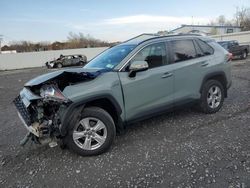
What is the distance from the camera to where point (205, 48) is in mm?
6203

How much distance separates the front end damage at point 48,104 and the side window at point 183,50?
6.11ft

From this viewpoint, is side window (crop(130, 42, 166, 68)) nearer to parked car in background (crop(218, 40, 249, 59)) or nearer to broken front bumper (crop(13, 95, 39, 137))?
broken front bumper (crop(13, 95, 39, 137))

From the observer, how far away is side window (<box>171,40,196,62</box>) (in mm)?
5629

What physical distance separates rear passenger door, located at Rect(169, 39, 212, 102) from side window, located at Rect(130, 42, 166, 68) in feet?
0.78

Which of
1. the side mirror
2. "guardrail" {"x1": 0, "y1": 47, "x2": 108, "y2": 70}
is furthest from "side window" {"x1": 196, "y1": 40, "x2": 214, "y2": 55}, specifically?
"guardrail" {"x1": 0, "y1": 47, "x2": 108, "y2": 70}

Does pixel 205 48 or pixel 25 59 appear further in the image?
pixel 25 59

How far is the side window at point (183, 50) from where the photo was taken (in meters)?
5.63

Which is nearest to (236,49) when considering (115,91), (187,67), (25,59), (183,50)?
(183,50)

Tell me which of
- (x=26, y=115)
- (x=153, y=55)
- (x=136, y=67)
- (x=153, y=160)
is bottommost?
(x=153, y=160)

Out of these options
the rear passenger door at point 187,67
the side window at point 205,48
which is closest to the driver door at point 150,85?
the rear passenger door at point 187,67

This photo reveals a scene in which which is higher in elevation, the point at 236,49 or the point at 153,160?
the point at 236,49

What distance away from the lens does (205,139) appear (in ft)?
16.0

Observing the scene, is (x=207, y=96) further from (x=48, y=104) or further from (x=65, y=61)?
(x=65, y=61)

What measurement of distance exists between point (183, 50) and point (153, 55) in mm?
832
